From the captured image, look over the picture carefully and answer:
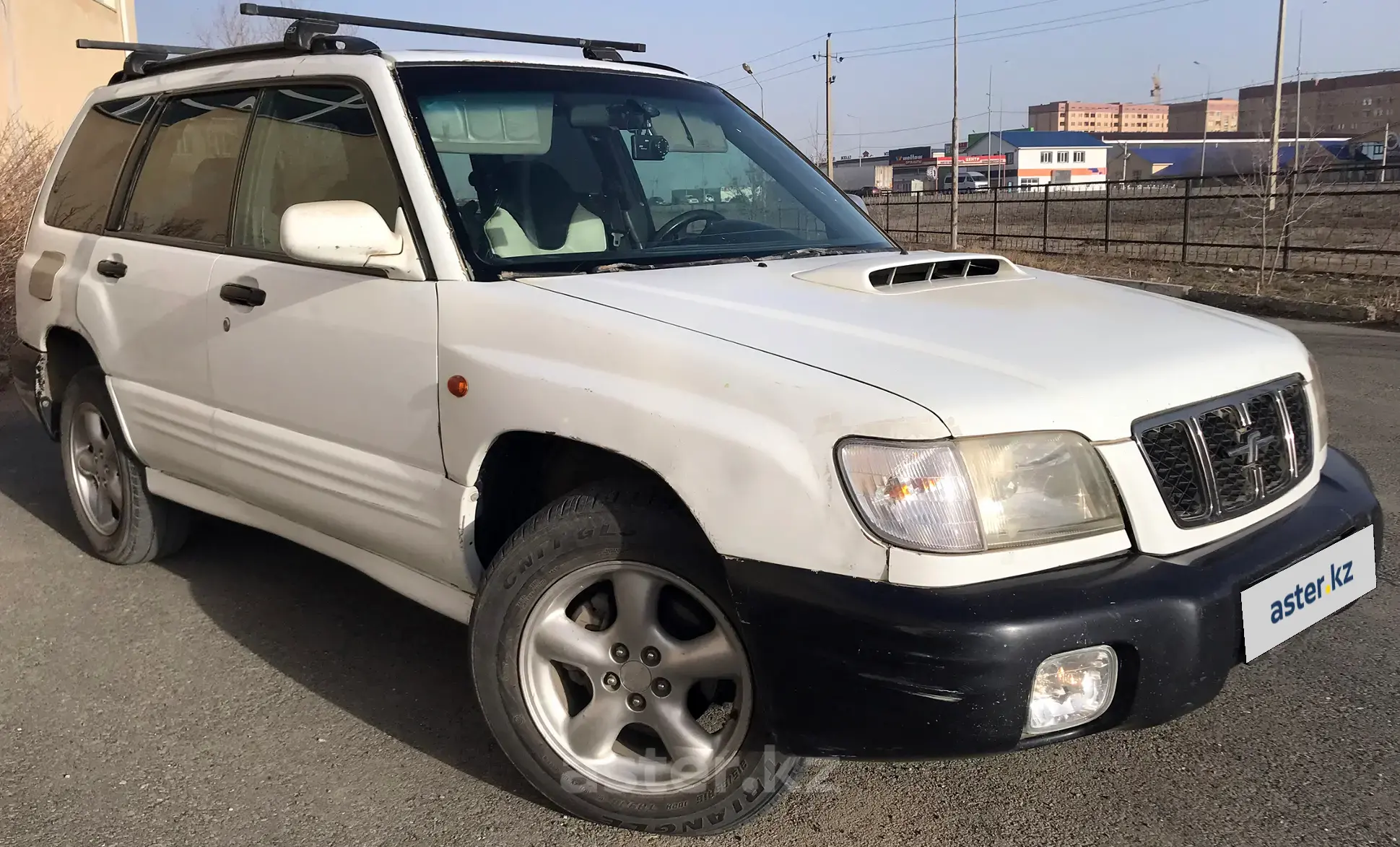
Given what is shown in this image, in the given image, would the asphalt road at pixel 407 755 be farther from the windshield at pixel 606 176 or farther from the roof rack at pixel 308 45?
the roof rack at pixel 308 45

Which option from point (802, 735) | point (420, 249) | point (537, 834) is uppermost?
point (420, 249)

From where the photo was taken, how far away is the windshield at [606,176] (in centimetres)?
301

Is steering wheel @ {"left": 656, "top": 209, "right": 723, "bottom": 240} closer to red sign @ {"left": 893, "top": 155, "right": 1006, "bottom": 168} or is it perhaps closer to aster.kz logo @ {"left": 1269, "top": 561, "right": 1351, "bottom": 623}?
aster.kz logo @ {"left": 1269, "top": 561, "right": 1351, "bottom": 623}

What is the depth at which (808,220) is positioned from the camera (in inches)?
141

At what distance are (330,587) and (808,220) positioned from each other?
7.42 ft

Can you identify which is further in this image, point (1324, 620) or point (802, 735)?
point (1324, 620)

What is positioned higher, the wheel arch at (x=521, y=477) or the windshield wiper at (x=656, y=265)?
the windshield wiper at (x=656, y=265)

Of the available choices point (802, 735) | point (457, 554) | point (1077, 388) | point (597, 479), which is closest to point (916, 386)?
point (1077, 388)

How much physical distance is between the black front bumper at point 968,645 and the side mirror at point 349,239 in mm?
1259

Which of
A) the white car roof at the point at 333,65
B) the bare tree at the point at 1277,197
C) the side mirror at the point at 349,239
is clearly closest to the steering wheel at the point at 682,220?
the white car roof at the point at 333,65

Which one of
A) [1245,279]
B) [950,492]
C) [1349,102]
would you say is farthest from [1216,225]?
[1349,102]

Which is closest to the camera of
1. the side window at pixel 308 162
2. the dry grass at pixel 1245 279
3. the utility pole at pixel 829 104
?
the side window at pixel 308 162

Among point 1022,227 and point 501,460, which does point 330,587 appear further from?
point 1022,227

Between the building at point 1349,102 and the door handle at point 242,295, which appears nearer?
the door handle at point 242,295
